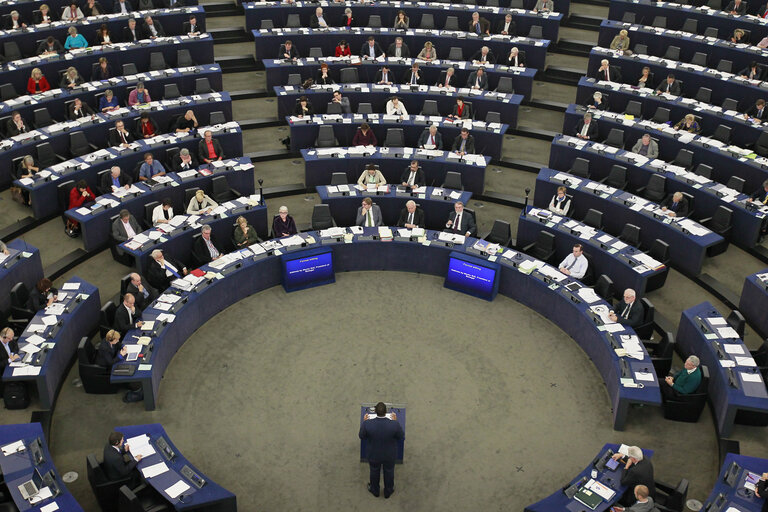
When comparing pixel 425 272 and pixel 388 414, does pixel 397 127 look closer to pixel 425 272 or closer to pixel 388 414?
pixel 425 272

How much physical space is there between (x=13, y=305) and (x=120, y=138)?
663 centimetres

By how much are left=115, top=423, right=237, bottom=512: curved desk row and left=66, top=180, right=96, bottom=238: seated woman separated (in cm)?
729

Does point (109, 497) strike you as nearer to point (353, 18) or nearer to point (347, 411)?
point (347, 411)

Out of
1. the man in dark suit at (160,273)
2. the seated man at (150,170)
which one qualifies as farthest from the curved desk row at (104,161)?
the man in dark suit at (160,273)

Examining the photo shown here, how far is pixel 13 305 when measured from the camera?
15.1m

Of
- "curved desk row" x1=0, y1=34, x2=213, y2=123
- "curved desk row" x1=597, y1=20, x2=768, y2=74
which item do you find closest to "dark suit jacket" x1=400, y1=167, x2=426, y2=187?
"curved desk row" x1=0, y1=34, x2=213, y2=123

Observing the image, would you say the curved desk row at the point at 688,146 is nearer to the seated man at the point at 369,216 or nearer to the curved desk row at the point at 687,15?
the curved desk row at the point at 687,15

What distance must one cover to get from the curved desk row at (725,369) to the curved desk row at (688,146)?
19.0 ft

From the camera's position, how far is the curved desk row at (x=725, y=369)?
13359mm

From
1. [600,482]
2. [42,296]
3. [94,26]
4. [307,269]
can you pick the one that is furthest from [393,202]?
[94,26]

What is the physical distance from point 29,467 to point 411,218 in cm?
974

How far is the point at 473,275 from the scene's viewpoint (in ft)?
57.2

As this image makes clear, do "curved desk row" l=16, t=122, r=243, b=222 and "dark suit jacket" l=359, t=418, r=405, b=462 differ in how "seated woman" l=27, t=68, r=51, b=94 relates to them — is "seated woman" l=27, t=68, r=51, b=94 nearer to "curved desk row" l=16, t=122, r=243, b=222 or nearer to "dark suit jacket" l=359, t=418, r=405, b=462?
"curved desk row" l=16, t=122, r=243, b=222

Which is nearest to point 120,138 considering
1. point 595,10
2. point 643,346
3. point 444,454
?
point 444,454
